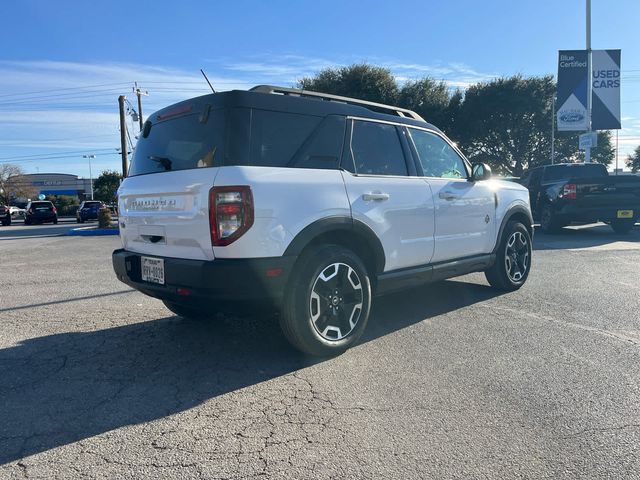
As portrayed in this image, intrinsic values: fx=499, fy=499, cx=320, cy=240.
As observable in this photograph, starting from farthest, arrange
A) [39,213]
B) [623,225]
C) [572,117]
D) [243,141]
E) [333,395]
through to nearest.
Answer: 1. [39,213]
2. [572,117]
3. [623,225]
4. [243,141]
5. [333,395]

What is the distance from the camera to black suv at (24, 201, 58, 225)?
105 feet

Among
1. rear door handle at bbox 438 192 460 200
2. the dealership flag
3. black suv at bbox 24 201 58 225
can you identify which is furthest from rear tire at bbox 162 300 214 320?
black suv at bbox 24 201 58 225

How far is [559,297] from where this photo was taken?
5.90 m

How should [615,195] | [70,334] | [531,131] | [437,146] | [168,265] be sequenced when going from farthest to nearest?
[531,131], [615,195], [437,146], [70,334], [168,265]

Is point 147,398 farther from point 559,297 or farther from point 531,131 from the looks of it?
point 531,131

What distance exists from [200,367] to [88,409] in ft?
2.88

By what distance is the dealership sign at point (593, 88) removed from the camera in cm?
1981

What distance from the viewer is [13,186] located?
79.5 metres

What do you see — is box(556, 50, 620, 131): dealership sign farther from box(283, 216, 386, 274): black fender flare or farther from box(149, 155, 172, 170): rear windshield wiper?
box(149, 155, 172, 170): rear windshield wiper

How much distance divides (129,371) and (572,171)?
1387 cm

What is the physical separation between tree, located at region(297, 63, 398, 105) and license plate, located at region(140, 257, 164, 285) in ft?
92.5

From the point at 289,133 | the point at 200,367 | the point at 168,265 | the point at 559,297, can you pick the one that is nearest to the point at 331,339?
the point at 200,367

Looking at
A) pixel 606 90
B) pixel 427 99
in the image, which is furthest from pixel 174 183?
pixel 427 99

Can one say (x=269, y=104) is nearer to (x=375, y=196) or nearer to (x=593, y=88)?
(x=375, y=196)
